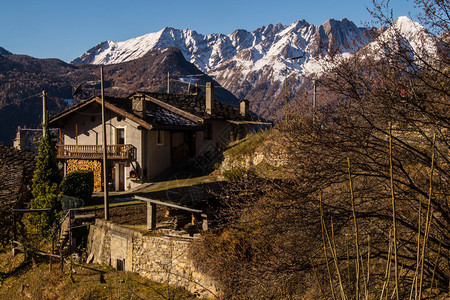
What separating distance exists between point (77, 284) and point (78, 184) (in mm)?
7813

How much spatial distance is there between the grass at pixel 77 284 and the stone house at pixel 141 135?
1022 centimetres

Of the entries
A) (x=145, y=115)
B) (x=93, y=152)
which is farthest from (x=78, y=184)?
(x=145, y=115)

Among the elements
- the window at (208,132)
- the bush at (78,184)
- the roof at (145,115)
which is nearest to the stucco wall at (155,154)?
the roof at (145,115)

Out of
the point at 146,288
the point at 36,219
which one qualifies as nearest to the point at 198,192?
the point at 146,288

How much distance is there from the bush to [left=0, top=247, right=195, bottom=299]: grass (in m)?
4.47

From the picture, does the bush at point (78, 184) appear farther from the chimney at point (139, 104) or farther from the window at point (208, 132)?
the window at point (208, 132)

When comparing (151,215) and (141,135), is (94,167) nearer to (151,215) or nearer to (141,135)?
(141,135)

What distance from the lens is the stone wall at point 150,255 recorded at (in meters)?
12.3

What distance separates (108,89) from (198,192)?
378 feet

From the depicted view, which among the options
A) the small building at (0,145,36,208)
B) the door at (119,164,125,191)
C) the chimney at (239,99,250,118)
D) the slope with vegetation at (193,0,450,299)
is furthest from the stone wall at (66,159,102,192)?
the slope with vegetation at (193,0,450,299)

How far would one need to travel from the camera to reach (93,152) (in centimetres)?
2595

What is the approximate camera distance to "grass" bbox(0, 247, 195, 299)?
12188 millimetres

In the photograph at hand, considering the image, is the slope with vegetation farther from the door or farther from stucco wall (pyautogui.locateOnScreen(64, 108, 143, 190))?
the door

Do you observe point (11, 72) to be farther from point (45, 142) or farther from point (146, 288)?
point (146, 288)
